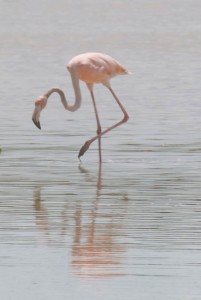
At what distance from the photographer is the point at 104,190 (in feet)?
39.3

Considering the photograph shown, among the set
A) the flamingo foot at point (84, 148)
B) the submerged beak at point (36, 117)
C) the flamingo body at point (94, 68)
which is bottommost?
the flamingo foot at point (84, 148)

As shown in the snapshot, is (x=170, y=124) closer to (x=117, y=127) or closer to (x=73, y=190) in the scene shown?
(x=117, y=127)

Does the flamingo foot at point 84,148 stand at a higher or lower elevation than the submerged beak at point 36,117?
lower

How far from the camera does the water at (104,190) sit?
8125 millimetres

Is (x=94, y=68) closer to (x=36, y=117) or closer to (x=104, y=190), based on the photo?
(x=36, y=117)

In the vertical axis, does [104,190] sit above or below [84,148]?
above

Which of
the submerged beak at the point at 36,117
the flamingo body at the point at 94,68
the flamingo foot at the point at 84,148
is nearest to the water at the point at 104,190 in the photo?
the flamingo foot at the point at 84,148

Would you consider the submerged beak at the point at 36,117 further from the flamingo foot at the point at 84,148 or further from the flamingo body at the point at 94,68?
the flamingo body at the point at 94,68

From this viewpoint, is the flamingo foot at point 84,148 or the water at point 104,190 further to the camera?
the flamingo foot at point 84,148

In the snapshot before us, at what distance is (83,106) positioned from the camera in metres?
19.6

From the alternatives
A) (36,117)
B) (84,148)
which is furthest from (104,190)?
(36,117)

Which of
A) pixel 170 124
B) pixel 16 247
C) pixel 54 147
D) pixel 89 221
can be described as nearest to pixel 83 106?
pixel 170 124

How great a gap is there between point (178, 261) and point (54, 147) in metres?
6.42

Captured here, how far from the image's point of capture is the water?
812cm
